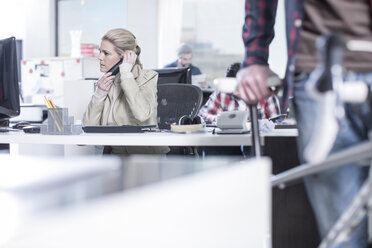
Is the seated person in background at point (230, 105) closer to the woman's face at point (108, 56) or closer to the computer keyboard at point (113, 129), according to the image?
the woman's face at point (108, 56)

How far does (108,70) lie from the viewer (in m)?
2.59

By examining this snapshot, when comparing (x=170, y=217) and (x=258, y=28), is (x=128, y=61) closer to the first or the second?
(x=258, y=28)

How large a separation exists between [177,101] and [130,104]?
0.53m

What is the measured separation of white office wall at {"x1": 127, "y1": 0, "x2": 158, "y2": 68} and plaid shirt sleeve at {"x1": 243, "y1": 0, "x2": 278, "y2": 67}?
5527mm

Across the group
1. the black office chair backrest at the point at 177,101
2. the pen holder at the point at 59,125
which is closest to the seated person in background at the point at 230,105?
the black office chair backrest at the point at 177,101

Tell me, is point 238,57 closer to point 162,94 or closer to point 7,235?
point 162,94

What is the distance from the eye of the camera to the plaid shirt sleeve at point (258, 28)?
1.31 metres

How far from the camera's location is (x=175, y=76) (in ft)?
10.1

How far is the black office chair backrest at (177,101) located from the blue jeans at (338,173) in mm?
1753

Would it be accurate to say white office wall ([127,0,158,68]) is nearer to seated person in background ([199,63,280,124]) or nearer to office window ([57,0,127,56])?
office window ([57,0,127,56])

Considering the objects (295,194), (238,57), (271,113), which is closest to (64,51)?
(238,57)

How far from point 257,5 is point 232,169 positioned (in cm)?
79

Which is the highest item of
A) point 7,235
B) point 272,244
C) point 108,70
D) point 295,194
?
point 108,70

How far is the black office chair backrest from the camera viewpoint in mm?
2830
